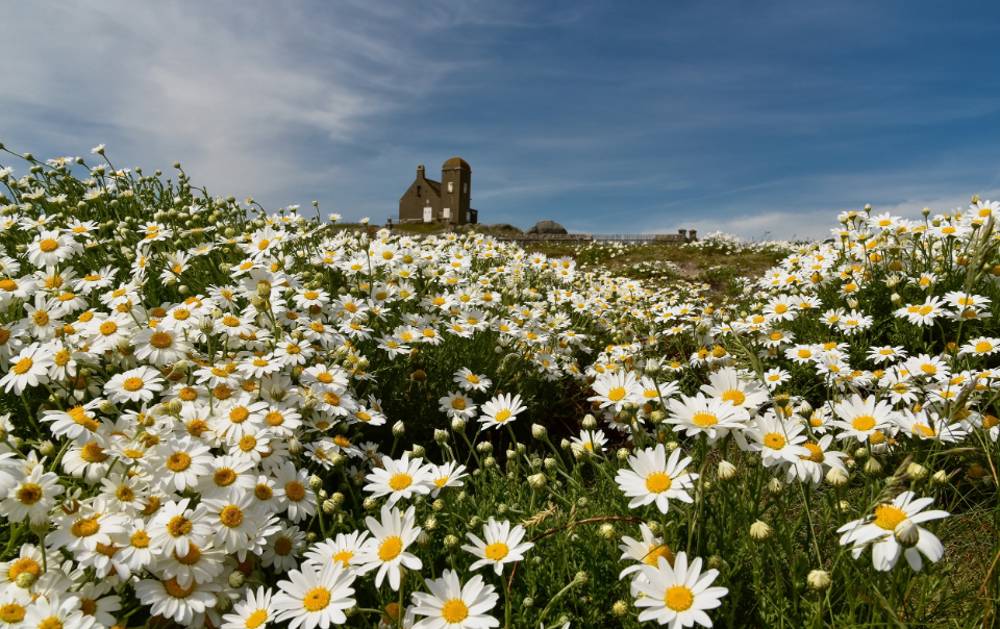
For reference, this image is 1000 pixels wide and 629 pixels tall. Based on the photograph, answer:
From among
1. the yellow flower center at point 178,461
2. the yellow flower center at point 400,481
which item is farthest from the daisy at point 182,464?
the yellow flower center at point 400,481

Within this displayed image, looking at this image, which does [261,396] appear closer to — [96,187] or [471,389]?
[471,389]

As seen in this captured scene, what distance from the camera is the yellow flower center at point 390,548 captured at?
185 cm

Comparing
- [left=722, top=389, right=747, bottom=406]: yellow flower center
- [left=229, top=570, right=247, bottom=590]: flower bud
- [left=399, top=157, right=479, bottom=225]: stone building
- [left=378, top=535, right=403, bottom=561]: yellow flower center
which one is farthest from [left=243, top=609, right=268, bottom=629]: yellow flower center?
[left=399, top=157, right=479, bottom=225]: stone building

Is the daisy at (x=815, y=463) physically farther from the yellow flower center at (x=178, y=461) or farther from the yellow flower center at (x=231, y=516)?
the yellow flower center at (x=178, y=461)

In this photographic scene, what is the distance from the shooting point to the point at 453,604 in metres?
1.77

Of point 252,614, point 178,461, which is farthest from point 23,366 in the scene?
point 252,614

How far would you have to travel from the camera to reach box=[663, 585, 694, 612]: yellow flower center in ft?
5.22

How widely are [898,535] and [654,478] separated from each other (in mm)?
637

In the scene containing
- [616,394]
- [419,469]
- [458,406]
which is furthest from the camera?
[458,406]

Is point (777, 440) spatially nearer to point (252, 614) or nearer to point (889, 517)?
point (889, 517)

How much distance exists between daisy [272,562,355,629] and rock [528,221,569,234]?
40.9m

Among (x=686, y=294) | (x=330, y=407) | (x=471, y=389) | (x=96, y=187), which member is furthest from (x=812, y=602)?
(x=686, y=294)

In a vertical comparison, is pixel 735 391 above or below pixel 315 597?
above

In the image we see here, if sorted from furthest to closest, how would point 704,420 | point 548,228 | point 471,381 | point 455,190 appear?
point 455,190 → point 548,228 → point 471,381 → point 704,420
